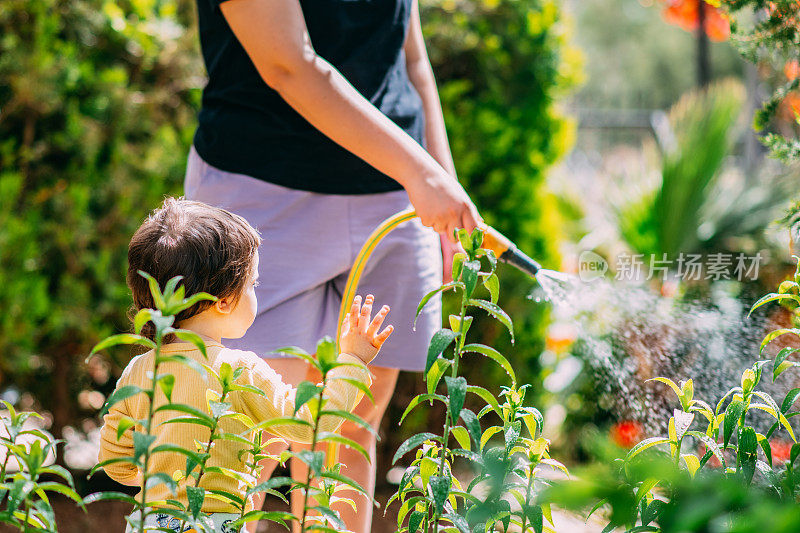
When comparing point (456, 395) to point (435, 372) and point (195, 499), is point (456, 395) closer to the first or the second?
point (435, 372)

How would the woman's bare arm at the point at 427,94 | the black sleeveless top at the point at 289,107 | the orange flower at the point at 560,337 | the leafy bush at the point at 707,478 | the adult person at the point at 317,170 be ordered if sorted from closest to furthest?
the leafy bush at the point at 707,478 < the adult person at the point at 317,170 < the black sleeveless top at the point at 289,107 < the woman's bare arm at the point at 427,94 < the orange flower at the point at 560,337

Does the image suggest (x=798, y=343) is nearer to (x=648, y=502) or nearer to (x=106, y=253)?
(x=648, y=502)

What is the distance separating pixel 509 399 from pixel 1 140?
7.82 feet

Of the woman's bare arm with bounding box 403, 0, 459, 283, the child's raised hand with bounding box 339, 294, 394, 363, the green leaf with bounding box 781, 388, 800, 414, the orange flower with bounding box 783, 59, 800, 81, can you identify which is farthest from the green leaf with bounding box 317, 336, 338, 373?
the orange flower with bounding box 783, 59, 800, 81

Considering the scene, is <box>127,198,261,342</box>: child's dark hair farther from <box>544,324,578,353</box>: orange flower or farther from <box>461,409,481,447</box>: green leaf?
<box>544,324,578,353</box>: orange flower

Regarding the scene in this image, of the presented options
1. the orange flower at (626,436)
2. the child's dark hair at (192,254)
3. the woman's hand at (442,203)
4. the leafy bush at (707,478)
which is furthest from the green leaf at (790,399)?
the orange flower at (626,436)

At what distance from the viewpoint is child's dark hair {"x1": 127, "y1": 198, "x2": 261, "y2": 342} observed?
60.0 inches

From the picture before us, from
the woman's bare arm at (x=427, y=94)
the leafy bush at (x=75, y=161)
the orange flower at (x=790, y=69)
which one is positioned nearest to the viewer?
the orange flower at (x=790, y=69)

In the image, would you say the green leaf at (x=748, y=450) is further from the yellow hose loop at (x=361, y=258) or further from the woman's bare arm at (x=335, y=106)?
the yellow hose loop at (x=361, y=258)

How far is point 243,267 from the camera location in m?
1.58

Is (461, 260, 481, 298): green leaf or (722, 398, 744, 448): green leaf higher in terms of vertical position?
(461, 260, 481, 298): green leaf

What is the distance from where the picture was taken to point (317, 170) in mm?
1909

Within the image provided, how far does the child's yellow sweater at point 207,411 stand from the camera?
4.83 feet

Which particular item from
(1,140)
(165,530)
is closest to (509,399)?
(165,530)
